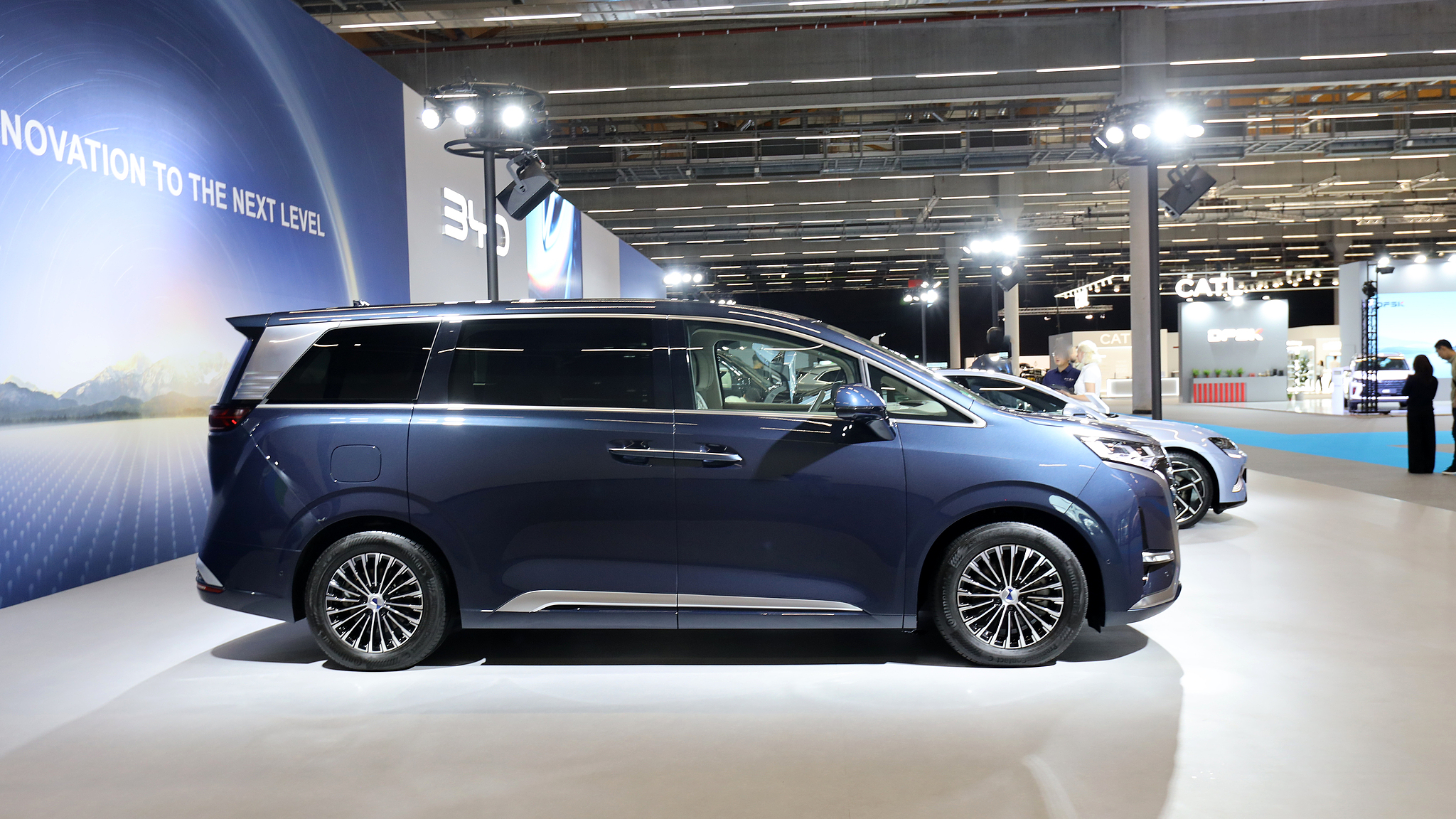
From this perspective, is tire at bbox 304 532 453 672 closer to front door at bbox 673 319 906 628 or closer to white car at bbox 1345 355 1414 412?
front door at bbox 673 319 906 628

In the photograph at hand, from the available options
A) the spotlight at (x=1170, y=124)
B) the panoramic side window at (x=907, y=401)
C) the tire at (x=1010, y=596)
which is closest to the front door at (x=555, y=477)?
the panoramic side window at (x=907, y=401)

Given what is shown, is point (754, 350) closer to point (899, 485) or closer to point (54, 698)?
point (899, 485)

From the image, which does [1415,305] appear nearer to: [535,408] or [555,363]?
[555,363]

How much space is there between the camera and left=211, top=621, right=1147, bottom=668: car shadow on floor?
4.35 m

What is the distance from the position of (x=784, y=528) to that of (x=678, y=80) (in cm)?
1227

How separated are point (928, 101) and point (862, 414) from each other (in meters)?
13.0

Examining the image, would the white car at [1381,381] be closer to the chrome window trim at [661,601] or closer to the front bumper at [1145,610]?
the front bumper at [1145,610]

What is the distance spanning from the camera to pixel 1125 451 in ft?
13.8

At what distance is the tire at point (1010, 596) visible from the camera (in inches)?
160

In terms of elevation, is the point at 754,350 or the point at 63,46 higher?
the point at 63,46

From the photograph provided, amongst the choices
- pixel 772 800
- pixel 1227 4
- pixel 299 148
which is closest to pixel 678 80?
pixel 299 148

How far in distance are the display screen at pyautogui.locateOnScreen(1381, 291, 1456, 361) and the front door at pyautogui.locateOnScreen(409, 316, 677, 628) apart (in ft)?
103

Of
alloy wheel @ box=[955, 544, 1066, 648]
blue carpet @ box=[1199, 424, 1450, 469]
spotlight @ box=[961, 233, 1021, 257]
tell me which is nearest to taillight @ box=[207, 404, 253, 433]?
alloy wheel @ box=[955, 544, 1066, 648]

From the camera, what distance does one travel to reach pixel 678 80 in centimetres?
1477
